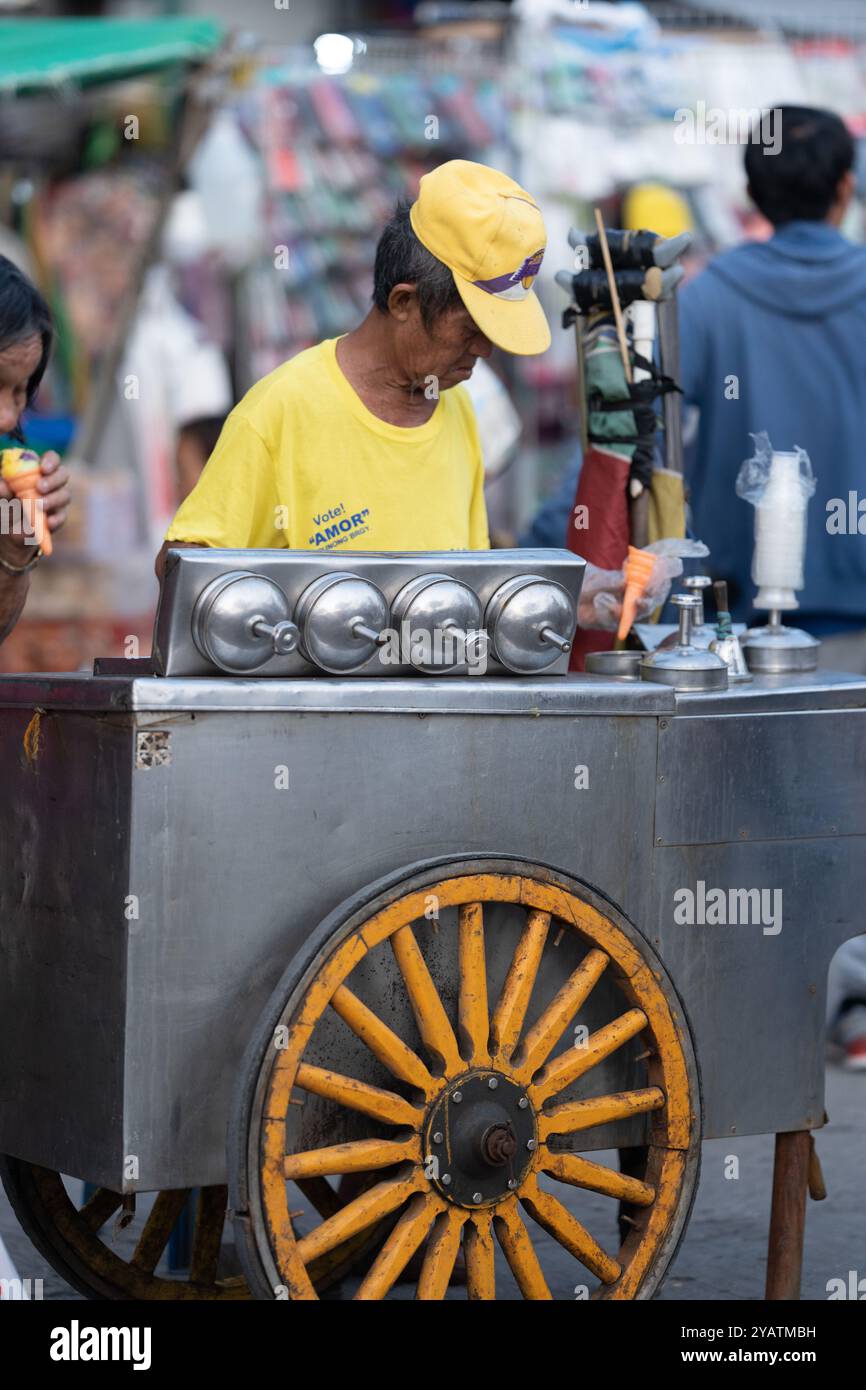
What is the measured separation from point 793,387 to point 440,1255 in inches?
89.2

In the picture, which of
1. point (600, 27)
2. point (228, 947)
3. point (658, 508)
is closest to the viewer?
point (228, 947)

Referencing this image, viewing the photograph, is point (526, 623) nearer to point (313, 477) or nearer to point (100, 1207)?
point (313, 477)

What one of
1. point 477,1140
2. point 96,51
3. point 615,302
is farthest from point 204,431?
point 477,1140

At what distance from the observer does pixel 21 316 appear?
2715 mm

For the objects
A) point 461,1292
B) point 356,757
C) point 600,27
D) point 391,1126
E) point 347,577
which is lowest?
point 461,1292

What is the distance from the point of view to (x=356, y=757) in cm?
236

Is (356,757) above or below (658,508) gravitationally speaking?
below

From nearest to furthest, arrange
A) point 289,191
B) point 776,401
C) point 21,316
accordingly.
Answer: point 21,316, point 776,401, point 289,191

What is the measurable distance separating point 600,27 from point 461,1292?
540cm

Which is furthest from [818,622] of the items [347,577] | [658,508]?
[347,577]

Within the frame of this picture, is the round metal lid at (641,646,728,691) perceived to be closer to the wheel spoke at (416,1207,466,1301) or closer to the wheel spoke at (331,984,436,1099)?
the wheel spoke at (331,984,436,1099)

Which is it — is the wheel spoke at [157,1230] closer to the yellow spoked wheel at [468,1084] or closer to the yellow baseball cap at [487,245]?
the yellow spoked wheel at [468,1084]

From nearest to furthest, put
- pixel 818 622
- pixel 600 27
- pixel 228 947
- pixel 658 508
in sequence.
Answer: pixel 228 947 → pixel 658 508 → pixel 818 622 → pixel 600 27
